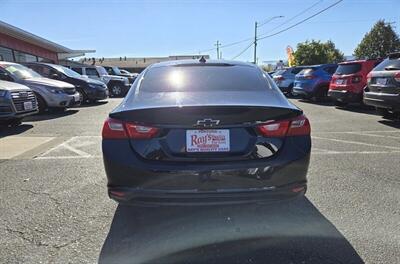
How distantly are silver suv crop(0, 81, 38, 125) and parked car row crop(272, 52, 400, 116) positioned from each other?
323 inches

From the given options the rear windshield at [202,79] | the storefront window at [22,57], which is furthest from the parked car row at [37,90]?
the storefront window at [22,57]

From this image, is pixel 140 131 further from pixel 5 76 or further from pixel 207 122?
pixel 5 76

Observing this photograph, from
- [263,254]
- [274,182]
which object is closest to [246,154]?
[274,182]

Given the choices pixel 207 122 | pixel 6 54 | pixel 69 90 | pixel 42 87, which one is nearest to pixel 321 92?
pixel 69 90

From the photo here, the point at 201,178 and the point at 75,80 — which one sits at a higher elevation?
the point at 75,80

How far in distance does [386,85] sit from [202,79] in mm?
6334

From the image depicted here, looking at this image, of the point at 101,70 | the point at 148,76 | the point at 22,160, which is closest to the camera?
the point at 148,76

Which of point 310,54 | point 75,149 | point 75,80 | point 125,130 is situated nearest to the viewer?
point 125,130

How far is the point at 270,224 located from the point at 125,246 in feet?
4.36

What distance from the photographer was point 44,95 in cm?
1138

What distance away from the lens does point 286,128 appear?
3047mm

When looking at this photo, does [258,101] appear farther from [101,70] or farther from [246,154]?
[101,70]

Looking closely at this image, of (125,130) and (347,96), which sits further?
(347,96)

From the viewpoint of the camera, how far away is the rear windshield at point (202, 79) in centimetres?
362
